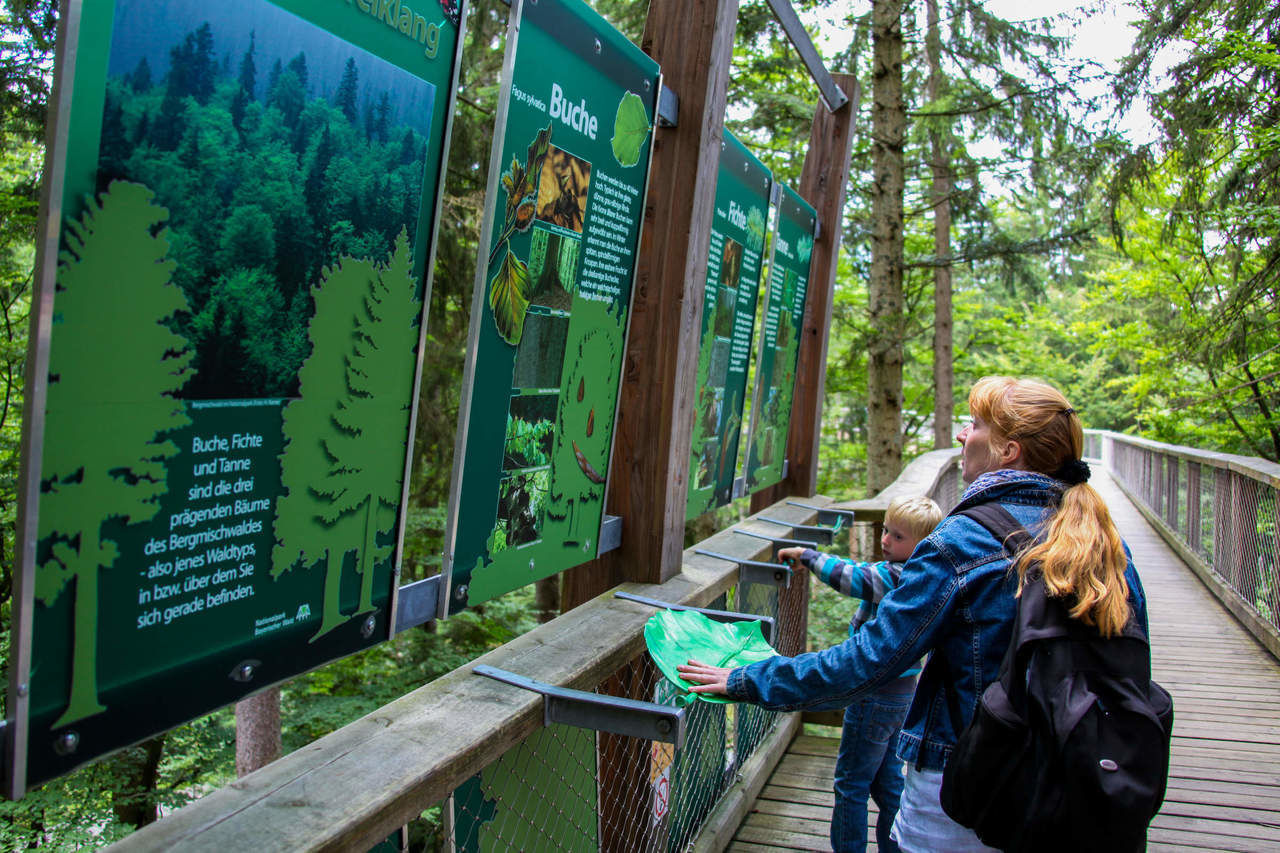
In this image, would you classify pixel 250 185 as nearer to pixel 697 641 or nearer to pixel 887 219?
pixel 697 641

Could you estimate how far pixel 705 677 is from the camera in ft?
7.45

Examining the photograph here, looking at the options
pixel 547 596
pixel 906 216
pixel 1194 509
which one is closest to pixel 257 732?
pixel 547 596

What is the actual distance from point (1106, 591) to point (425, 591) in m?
1.35

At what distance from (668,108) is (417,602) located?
6.04ft

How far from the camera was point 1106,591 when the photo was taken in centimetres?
171

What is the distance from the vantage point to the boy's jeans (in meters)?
3.44

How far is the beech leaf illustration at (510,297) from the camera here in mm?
2184

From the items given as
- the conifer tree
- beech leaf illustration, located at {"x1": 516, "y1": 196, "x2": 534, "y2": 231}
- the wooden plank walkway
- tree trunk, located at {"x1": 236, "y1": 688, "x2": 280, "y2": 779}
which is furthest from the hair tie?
tree trunk, located at {"x1": 236, "y1": 688, "x2": 280, "y2": 779}

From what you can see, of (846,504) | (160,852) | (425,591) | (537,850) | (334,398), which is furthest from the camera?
(846,504)

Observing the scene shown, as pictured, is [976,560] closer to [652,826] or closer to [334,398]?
[334,398]

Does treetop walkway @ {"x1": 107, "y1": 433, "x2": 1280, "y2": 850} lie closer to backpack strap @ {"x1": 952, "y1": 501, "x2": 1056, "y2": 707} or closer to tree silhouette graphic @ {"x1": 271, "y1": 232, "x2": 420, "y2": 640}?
tree silhouette graphic @ {"x1": 271, "y1": 232, "x2": 420, "y2": 640}

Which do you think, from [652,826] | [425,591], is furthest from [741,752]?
[425,591]

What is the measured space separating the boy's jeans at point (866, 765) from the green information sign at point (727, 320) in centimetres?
102

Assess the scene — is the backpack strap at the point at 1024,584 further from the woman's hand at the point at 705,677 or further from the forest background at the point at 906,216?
the forest background at the point at 906,216
